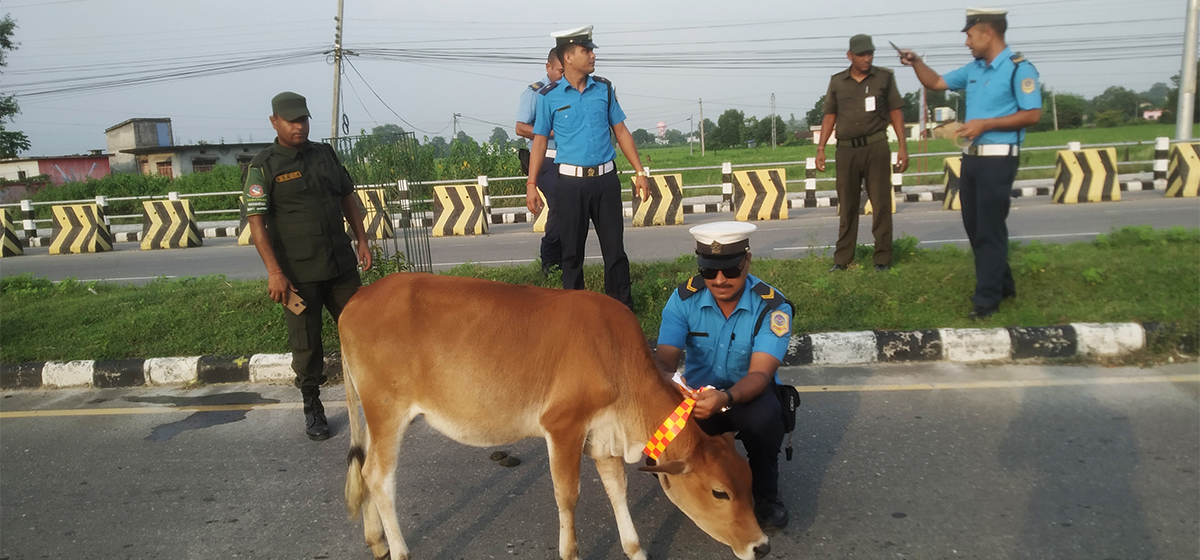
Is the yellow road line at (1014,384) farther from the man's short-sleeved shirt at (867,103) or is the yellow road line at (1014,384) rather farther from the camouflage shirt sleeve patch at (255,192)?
the camouflage shirt sleeve patch at (255,192)

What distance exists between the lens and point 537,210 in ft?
18.3

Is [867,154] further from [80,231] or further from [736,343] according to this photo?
[80,231]

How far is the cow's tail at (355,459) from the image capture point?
10.8 feet

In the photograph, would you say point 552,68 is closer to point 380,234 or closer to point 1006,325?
point 380,234

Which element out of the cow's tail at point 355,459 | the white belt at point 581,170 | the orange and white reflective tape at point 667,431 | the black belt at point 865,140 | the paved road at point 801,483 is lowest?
the paved road at point 801,483

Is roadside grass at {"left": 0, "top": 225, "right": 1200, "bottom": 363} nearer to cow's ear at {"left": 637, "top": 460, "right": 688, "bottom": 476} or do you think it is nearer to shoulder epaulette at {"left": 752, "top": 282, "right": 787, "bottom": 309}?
shoulder epaulette at {"left": 752, "top": 282, "right": 787, "bottom": 309}

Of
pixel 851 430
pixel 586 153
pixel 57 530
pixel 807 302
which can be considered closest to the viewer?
pixel 57 530

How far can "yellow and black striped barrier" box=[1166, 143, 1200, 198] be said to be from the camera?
13852 mm

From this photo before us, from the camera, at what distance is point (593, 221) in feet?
18.3

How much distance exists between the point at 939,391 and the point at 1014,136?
6.36 feet

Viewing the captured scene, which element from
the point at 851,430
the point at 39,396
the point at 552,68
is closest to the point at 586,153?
the point at 552,68

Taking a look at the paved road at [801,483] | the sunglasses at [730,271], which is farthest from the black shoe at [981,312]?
the sunglasses at [730,271]

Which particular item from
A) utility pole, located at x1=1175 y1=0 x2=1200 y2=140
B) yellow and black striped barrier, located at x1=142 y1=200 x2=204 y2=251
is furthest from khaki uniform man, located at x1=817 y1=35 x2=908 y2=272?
utility pole, located at x1=1175 y1=0 x2=1200 y2=140

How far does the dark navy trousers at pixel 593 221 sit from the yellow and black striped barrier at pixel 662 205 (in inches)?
329
